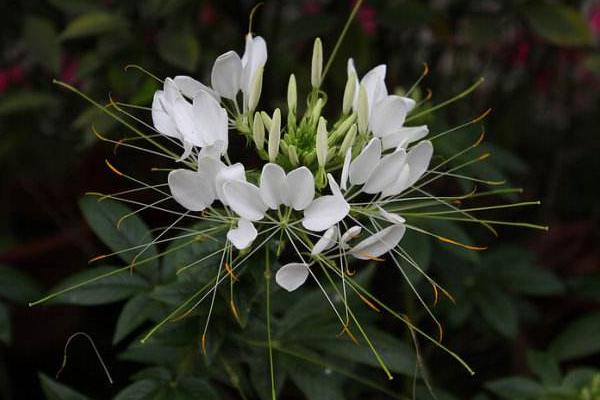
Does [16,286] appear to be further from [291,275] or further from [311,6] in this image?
[311,6]

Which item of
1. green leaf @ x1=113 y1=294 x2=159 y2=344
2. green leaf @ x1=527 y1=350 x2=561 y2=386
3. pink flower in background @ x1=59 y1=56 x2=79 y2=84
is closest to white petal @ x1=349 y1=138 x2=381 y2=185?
green leaf @ x1=113 y1=294 x2=159 y2=344

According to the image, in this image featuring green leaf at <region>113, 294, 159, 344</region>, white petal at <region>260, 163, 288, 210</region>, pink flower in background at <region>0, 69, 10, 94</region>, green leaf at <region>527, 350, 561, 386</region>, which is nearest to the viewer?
white petal at <region>260, 163, 288, 210</region>

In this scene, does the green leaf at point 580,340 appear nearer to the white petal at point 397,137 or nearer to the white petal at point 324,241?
the white petal at point 397,137

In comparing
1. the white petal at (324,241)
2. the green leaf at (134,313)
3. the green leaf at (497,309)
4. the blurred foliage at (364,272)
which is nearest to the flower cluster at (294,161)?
the white petal at (324,241)

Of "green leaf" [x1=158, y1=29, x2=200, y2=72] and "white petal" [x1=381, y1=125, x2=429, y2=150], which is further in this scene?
"green leaf" [x1=158, y1=29, x2=200, y2=72]

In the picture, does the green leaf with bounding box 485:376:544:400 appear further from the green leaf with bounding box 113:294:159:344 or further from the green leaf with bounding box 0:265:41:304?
the green leaf with bounding box 0:265:41:304

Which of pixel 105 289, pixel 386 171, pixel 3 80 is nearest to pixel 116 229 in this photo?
pixel 105 289

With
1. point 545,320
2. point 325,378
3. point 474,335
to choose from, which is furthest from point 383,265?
point 325,378

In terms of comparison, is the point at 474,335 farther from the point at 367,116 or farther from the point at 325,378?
the point at 367,116
